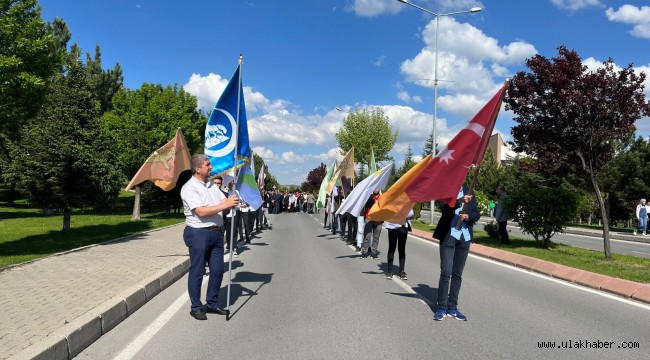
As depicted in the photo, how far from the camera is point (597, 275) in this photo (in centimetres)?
909

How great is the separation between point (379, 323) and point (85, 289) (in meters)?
4.26

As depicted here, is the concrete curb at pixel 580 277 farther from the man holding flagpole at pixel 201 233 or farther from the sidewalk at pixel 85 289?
the man holding flagpole at pixel 201 233

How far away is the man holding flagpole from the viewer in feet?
19.9

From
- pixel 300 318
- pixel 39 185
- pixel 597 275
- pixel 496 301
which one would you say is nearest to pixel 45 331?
pixel 300 318

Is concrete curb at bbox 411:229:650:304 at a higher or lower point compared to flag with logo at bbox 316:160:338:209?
lower

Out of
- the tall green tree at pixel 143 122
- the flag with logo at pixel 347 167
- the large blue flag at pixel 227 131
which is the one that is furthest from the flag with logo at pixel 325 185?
the tall green tree at pixel 143 122

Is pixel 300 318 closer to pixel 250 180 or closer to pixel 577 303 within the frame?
pixel 250 180

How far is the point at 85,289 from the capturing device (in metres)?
7.06

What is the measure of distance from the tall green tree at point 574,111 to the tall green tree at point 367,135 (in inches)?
1466

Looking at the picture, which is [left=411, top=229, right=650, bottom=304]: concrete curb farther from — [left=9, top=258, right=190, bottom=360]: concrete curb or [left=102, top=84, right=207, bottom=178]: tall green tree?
[left=102, top=84, right=207, bottom=178]: tall green tree

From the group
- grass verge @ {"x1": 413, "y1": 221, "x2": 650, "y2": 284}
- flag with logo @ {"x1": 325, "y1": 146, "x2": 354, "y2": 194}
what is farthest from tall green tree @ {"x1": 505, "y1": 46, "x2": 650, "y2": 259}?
flag with logo @ {"x1": 325, "y1": 146, "x2": 354, "y2": 194}

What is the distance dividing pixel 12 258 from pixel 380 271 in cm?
782

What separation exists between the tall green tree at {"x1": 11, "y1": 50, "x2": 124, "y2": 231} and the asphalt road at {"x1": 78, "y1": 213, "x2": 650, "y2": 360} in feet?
28.6

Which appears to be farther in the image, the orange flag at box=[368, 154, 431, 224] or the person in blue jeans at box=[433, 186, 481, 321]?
the orange flag at box=[368, 154, 431, 224]
